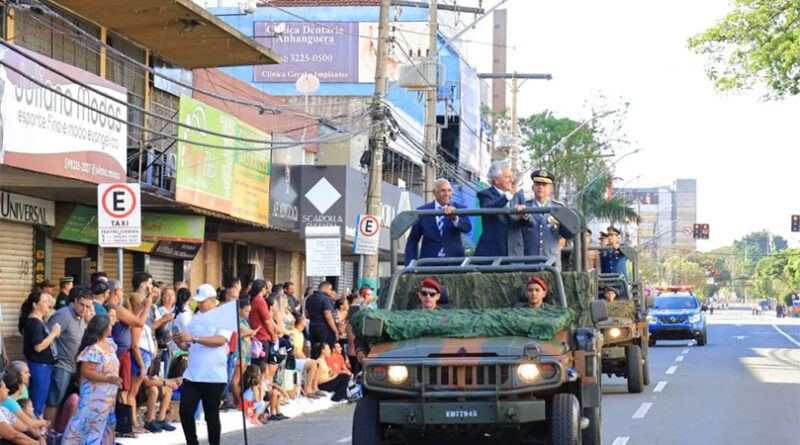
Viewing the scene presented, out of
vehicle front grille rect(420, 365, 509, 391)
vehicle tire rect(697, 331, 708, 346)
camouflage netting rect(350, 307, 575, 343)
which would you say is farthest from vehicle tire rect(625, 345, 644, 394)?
vehicle tire rect(697, 331, 708, 346)

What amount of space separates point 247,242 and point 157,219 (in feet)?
28.1

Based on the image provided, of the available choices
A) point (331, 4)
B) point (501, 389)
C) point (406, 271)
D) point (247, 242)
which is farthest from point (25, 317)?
point (331, 4)

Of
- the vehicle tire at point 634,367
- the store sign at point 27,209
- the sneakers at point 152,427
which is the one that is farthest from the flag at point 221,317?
the vehicle tire at point 634,367

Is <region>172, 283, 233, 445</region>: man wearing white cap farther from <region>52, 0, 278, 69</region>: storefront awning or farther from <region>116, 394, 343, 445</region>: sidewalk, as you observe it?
<region>52, 0, 278, 69</region>: storefront awning

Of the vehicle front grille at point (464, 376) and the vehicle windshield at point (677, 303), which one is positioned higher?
the vehicle front grille at point (464, 376)

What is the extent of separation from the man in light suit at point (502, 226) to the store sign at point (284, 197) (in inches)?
589

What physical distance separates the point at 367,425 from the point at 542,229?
3.41 m

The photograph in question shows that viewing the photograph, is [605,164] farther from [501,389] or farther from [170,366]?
[501,389]

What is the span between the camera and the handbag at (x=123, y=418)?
1530 centimetres

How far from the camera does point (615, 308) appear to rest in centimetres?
1944

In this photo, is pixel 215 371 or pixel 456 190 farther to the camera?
pixel 456 190

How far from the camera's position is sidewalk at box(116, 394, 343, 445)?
49.6 ft

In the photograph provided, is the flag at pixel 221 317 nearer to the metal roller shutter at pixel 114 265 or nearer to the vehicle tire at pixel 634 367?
the vehicle tire at pixel 634 367

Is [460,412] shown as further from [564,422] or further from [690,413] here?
[690,413]
